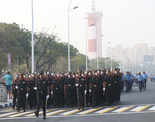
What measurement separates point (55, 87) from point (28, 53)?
93.9 feet

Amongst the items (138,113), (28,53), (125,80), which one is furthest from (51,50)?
(138,113)

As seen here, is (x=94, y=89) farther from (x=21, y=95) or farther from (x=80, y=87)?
(x=21, y=95)

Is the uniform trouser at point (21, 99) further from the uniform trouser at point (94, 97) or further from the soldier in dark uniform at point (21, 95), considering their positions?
the uniform trouser at point (94, 97)

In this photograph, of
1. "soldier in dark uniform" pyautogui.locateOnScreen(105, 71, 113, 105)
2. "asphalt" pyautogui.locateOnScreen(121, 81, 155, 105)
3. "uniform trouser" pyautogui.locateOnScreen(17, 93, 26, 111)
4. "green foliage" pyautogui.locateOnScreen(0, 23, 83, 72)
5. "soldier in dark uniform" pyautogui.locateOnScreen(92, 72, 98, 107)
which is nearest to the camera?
"soldier in dark uniform" pyautogui.locateOnScreen(92, 72, 98, 107)

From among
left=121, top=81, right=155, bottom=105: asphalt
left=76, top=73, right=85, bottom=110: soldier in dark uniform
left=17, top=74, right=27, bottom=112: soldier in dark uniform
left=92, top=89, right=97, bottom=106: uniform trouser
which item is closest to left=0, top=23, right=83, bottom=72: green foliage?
left=121, top=81, right=155, bottom=105: asphalt

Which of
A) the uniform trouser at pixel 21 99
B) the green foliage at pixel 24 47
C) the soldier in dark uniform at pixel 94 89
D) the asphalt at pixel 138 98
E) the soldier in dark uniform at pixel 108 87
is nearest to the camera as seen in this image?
the soldier in dark uniform at pixel 94 89

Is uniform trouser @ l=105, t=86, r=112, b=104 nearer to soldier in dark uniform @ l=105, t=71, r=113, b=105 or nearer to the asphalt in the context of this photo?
soldier in dark uniform @ l=105, t=71, r=113, b=105

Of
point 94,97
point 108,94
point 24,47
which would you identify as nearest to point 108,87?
point 108,94

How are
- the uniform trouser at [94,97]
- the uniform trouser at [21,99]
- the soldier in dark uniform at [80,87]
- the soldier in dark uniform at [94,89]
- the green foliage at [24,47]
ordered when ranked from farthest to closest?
the green foliage at [24,47], the uniform trouser at [94,97], the uniform trouser at [21,99], the soldier in dark uniform at [94,89], the soldier in dark uniform at [80,87]

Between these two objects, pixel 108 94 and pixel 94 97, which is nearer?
pixel 94 97

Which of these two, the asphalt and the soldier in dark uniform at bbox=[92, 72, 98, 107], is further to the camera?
the asphalt

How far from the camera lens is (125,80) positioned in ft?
97.7

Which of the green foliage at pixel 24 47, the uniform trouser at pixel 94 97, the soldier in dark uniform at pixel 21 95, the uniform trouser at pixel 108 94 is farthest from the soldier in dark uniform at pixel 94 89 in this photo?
the green foliage at pixel 24 47

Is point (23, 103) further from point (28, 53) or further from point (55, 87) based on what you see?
point (28, 53)
